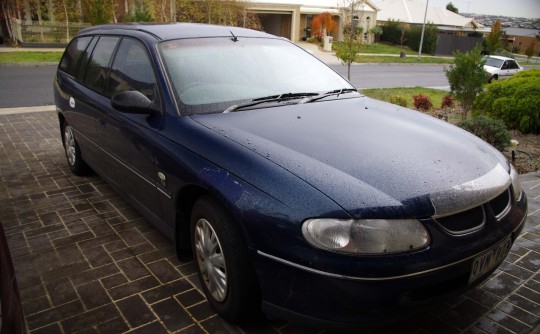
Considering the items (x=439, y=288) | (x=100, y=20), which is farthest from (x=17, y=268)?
(x=100, y=20)

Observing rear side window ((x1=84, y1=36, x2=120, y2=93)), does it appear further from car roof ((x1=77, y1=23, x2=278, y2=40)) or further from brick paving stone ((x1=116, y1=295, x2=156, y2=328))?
brick paving stone ((x1=116, y1=295, x2=156, y2=328))

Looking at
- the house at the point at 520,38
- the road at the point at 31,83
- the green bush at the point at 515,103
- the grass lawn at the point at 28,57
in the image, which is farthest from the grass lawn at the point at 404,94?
the house at the point at 520,38

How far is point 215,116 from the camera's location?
2.92 metres

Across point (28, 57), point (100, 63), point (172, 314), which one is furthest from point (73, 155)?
point (28, 57)

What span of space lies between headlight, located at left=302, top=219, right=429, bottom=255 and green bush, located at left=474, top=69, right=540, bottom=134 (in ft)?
22.5

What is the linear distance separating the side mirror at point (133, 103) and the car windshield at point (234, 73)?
0.74 ft

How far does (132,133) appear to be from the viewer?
3.31 m

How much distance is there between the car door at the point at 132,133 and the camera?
3.15m

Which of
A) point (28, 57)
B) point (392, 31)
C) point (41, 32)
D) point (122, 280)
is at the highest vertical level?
point (41, 32)

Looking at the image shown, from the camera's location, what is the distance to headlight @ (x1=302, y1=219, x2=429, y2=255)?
1.99m

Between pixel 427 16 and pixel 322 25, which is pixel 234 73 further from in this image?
pixel 427 16

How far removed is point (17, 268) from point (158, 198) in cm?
121

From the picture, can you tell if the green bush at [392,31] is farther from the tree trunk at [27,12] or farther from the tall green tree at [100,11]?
the tree trunk at [27,12]

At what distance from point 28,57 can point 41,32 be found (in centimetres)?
547
